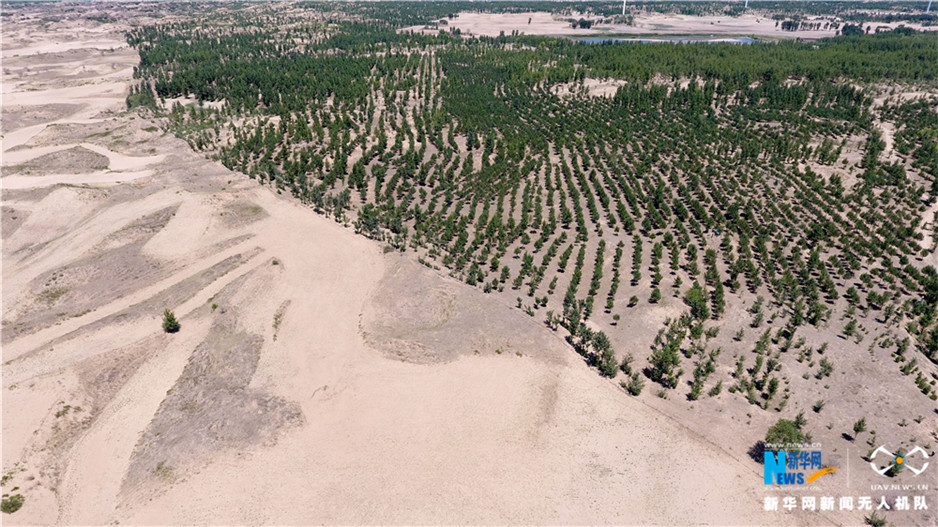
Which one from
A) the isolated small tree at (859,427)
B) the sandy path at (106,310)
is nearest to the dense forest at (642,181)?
the isolated small tree at (859,427)

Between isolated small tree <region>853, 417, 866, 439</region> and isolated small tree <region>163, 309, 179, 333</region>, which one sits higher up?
isolated small tree <region>163, 309, 179, 333</region>

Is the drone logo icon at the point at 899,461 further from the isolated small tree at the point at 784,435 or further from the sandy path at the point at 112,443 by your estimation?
the sandy path at the point at 112,443

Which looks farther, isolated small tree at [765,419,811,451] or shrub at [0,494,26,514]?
isolated small tree at [765,419,811,451]

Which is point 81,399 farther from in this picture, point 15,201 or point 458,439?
point 15,201

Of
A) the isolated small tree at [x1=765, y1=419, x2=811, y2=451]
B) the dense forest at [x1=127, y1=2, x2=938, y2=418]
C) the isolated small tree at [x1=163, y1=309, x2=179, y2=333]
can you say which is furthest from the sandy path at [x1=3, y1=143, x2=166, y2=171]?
the isolated small tree at [x1=765, y1=419, x2=811, y2=451]

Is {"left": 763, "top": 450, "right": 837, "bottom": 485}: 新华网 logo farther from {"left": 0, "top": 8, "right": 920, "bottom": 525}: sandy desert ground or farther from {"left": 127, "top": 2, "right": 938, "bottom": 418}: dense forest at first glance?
{"left": 127, "top": 2, "right": 938, "bottom": 418}: dense forest

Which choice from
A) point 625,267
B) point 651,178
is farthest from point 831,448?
point 651,178

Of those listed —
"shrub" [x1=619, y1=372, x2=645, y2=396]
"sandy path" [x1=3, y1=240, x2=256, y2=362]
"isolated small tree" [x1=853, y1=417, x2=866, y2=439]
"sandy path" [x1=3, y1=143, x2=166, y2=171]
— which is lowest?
"isolated small tree" [x1=853, y1=417, x2=866, y2=439]
